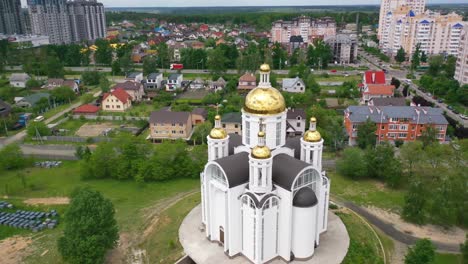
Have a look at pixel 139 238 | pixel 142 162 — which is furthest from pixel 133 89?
pixel 139 238

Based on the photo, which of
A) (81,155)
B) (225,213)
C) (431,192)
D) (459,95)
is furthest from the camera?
(459,95)

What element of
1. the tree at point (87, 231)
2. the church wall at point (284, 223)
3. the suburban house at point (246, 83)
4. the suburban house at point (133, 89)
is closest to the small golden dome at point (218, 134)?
the church wall at point (284, 223)

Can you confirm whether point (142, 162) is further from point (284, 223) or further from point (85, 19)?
point (85, 19)

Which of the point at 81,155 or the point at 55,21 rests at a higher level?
the point at 55,21

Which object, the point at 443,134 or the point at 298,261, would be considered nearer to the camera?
the point at 298,261

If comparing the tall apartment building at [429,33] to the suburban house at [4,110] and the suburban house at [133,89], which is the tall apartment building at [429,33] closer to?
the suburban house at [133,89]

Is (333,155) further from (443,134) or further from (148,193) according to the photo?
(148,193)

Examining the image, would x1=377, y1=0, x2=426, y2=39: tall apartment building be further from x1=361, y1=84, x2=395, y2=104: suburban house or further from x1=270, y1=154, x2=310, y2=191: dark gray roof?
x1=270, y1=154, x2=310, y2=191: dark gray roof

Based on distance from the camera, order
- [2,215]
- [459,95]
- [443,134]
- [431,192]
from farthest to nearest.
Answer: [459,95] < [443,134] < [2,215] < [431,192]

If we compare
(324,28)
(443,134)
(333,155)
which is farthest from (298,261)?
(324,28)
